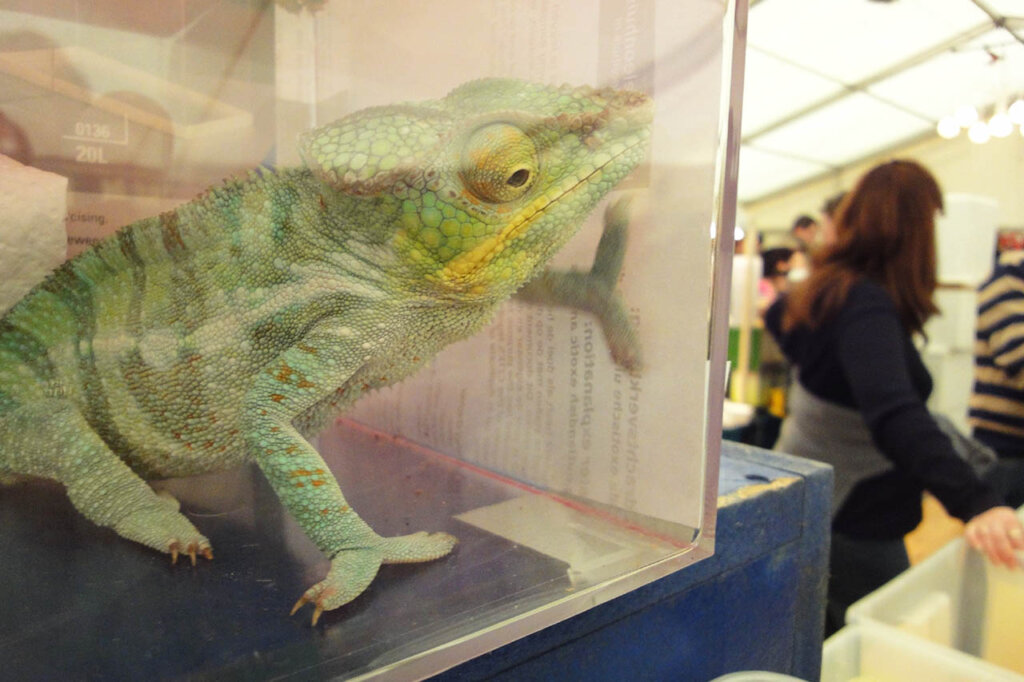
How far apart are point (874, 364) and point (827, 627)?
71 cm

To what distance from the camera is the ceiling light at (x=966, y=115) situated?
1.91 meters

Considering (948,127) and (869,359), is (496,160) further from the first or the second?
(948,127)

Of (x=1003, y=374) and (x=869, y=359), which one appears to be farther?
(x=1003, y=374)

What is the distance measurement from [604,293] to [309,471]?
1.01 feet

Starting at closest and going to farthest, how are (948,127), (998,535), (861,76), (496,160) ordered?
(496,160)
(998,535)
(948,127)
(861,76)

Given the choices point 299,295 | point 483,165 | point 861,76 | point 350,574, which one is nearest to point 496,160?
point 483,165

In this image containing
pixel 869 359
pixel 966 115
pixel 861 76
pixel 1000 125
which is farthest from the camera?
pixel 861 76

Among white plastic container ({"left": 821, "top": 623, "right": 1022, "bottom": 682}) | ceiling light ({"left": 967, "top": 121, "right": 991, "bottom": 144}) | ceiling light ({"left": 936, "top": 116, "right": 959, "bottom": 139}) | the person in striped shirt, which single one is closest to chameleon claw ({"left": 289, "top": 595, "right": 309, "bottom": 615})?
white plastic container ({"left": 821, "top": 623, "right": 1022, "bottom": 682})

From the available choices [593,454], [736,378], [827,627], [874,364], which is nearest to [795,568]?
[593,454]

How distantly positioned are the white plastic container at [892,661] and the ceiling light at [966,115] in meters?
1.67

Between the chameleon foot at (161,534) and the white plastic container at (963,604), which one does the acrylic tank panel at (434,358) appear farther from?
the white plastic container at (963,604)

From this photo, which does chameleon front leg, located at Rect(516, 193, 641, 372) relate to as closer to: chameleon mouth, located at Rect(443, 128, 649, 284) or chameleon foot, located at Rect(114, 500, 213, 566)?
chameleon mouth, located at Rect(443, 128, 649, 284)

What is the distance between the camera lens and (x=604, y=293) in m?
0.60

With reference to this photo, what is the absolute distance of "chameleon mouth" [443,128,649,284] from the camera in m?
0.46
